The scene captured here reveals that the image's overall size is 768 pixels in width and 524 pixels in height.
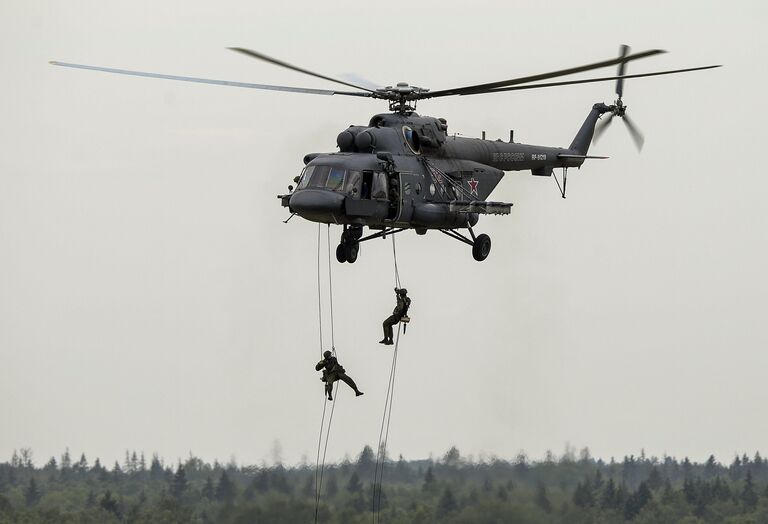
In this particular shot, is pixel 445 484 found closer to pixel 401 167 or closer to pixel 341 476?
pixel 341 476

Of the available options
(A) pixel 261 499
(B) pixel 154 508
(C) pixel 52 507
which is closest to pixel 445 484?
(A) pixel 261 499

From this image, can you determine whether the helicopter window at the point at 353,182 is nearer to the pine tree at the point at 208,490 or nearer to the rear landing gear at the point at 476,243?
the rear landing gear at the point at 476,243

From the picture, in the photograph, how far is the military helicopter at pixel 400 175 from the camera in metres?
29.7

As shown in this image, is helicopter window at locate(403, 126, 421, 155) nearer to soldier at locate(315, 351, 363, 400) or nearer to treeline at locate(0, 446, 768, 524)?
soldier at locate(315, 351, 363, 400)

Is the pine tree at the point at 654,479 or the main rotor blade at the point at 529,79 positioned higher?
the main rotor blade at the point at 529,79

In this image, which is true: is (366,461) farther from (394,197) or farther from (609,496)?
(394,197)

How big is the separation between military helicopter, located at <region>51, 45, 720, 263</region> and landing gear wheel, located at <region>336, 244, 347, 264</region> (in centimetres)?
2

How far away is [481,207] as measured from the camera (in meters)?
31.5

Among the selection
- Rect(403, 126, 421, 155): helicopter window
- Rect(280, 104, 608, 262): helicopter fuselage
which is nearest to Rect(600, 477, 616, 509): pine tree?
Rect(280, 104, 608, 262): helicopter fuselage

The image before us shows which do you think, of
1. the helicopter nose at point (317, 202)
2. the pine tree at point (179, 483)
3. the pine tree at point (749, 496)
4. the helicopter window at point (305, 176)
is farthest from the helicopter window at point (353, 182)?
the pine tree at point (749, 496)

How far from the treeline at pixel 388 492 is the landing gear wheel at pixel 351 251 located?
12.3m

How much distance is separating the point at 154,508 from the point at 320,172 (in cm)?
2144

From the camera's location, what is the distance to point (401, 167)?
101 ft

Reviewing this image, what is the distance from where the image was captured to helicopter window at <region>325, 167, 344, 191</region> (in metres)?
29.8
